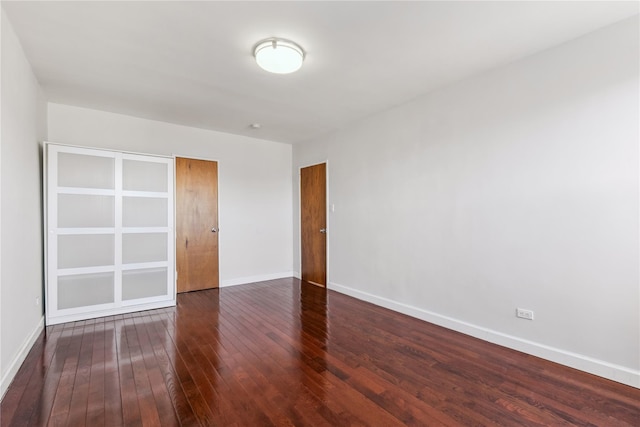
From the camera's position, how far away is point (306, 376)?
7.39 ft

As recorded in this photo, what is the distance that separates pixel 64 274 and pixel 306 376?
3.06 m

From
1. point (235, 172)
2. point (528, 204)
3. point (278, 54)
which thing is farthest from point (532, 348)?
point (235, 172)

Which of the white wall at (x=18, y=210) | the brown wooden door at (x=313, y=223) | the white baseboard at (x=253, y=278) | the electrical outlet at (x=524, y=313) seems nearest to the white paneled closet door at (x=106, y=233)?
the white wall at (x=18, y=210)

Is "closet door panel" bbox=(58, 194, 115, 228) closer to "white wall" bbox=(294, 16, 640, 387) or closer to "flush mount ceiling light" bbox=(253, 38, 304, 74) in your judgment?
"flush mount ceiling light" bbox=(253, 38, 304, 74)

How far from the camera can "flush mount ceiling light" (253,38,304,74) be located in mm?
2342

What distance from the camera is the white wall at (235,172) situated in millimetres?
3957

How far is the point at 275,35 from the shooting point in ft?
7.49

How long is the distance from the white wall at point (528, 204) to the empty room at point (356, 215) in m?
0.02

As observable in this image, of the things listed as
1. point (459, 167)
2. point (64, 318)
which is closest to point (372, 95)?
point (459, 167)

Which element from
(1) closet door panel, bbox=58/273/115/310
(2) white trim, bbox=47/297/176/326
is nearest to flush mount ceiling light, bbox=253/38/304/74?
(1) closet door panel, bbox=58/273/115/310

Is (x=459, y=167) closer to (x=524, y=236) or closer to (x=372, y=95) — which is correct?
(x=524, y=236)

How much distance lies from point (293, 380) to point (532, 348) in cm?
209

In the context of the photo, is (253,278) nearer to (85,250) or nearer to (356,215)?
(356,215)

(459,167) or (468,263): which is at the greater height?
(459,167)
